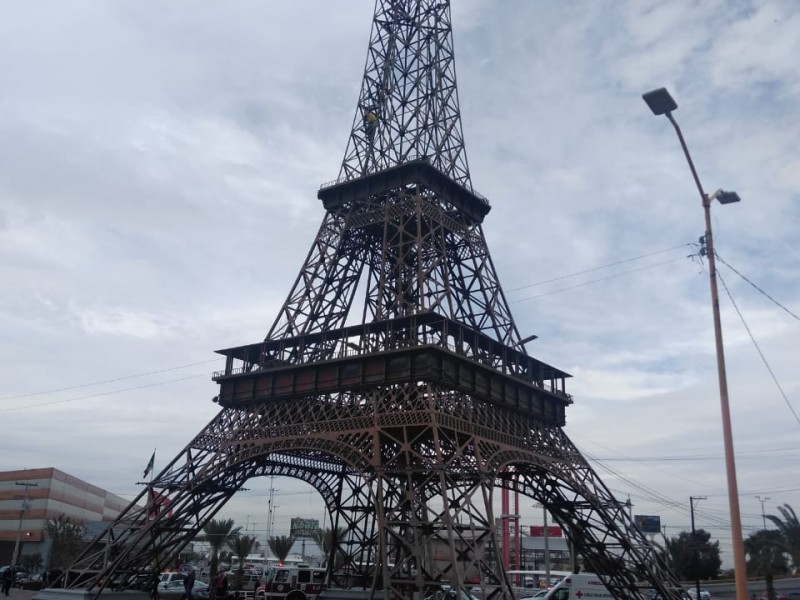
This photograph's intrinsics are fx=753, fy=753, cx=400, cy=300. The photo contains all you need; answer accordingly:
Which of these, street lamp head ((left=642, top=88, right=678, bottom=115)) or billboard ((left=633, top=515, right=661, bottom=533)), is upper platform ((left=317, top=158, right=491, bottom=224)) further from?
billboard ((left=633, top=515, right=661, bottom=533))

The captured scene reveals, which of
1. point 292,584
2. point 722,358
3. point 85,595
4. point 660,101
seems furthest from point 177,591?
point 660,101

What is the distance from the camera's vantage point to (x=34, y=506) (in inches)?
3332

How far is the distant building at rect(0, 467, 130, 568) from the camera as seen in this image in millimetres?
83125

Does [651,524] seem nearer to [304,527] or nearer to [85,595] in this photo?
[304,527]

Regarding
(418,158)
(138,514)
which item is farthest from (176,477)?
(418,158)

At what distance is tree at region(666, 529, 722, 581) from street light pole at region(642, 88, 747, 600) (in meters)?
55.8

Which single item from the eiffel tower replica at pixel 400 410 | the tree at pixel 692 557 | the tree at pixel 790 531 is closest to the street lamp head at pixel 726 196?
the eiffel tower replica at pixel 400 410

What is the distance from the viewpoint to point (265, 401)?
45.5 meters

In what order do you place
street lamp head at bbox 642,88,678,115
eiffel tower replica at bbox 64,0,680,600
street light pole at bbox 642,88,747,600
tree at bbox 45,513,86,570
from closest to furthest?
street light pole at bbox 642,88,747,600 → street lamp head at bbox 642,88,678,115 → eiffel tower replica at bbox 64,0,680,600 → tree at bbox 45,513,86,570

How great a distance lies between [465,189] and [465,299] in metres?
8.37

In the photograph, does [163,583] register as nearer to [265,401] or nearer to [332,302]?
[265,401]

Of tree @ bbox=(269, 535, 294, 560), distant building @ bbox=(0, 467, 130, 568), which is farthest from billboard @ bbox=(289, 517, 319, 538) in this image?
distant building @ bbox=(0, 467, 130, 568)

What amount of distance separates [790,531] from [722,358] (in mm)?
40254

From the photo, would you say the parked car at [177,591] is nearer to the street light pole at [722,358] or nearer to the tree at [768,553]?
the tree at [768,553]
